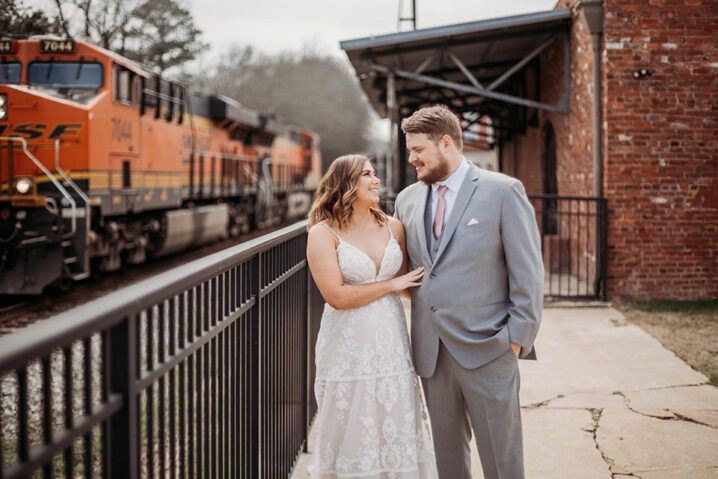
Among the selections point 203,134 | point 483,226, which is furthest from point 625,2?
point 203,134

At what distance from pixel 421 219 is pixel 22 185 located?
28.5ft

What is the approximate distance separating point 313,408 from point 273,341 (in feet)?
5.28

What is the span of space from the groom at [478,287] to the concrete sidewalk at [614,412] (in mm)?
1045

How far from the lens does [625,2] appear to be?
926cm

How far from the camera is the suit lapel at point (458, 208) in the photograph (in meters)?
3.08

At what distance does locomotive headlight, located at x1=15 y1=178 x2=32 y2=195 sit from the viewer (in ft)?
34.2

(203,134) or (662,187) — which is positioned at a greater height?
(203,134)

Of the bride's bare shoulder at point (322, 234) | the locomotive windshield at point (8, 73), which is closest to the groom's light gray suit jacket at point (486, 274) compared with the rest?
the bride's bare shoulder at point (322, 234)

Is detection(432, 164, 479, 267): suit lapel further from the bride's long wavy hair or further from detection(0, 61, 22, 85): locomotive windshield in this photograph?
detection(0, 61, 22, 85): locomotive windshield

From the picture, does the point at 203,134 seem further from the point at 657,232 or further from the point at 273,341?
the point at 273,341

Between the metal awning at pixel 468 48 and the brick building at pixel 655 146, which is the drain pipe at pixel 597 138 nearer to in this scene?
the brick building at pixel 655 146

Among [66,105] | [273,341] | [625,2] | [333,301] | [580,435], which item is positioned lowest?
[580,435]

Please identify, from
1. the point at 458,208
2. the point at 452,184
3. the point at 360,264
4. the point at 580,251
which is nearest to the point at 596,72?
the point at 580,251

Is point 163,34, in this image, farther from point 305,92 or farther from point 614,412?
point 305,92
